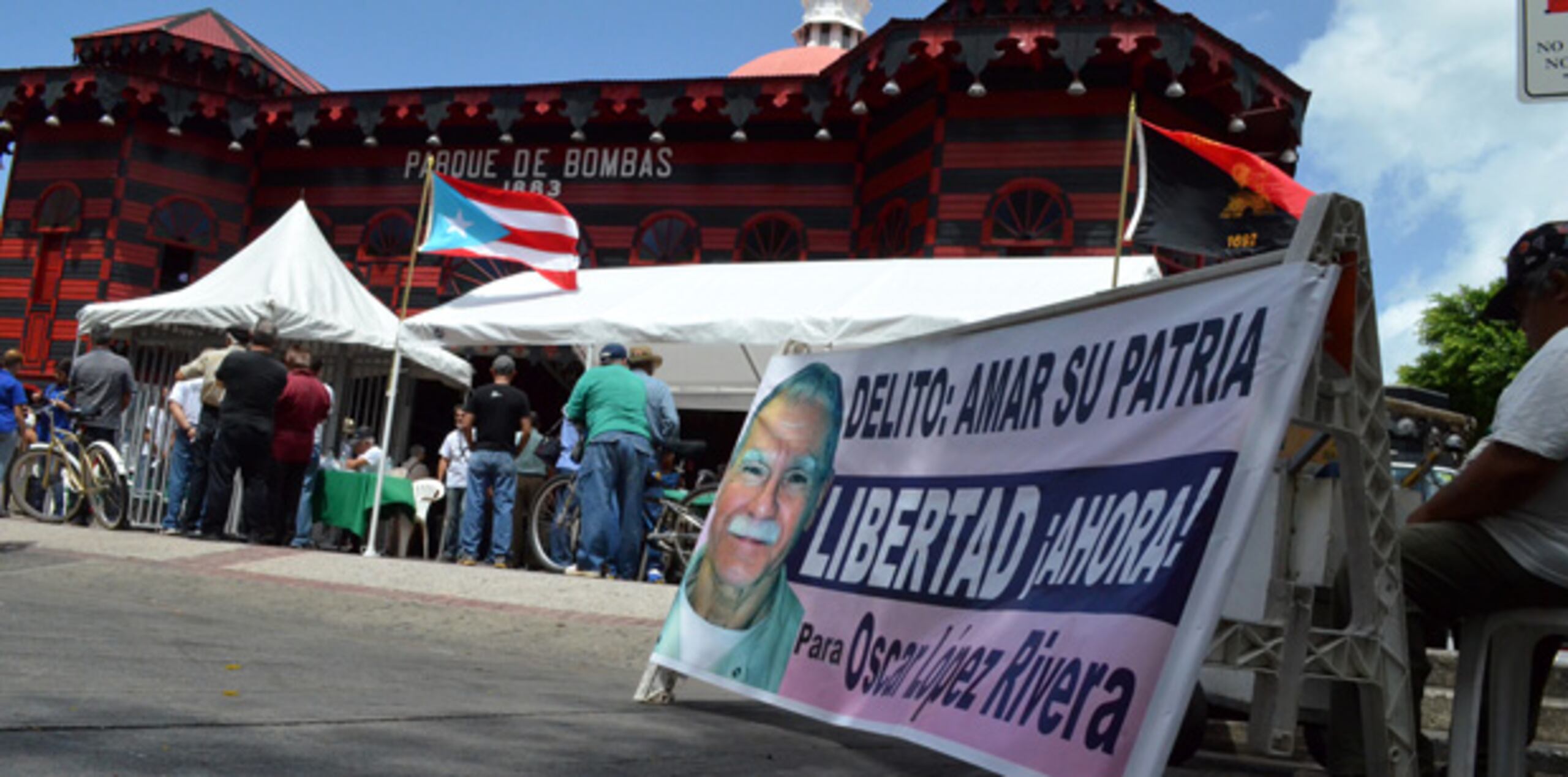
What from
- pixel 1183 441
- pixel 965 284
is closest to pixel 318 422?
pixel 965 284

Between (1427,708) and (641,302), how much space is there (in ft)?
25.8

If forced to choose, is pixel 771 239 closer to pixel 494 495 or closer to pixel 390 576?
pixel 494 495

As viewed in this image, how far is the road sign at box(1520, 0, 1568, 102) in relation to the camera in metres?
3.90

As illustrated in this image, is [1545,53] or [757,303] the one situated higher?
[757,303]

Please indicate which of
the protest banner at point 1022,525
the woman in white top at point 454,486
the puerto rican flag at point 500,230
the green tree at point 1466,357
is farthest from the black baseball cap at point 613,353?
the green tree at point 1466,357

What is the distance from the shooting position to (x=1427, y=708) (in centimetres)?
541

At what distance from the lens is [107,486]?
11844mm

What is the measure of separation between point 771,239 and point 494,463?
32.4ft

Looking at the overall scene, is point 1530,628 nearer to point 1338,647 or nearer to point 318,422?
point 1338,647

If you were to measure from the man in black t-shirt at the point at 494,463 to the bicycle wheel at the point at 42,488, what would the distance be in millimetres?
3458

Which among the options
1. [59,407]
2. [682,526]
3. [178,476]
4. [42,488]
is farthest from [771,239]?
[682,526]

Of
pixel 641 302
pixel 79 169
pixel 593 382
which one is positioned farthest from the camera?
pixel 79 169

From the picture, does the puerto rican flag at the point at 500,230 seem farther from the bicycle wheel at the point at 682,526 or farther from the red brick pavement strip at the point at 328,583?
the red brick pavement strip at the point at 328,583

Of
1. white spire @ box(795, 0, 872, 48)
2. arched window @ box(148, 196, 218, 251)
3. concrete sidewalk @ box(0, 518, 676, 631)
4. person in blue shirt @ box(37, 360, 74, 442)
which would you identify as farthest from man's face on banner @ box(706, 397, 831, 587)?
white spire @ box(795, 0, 872, 48)
